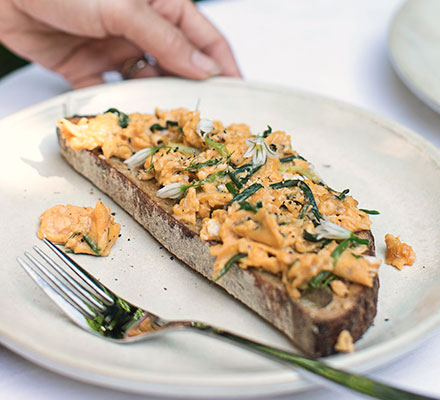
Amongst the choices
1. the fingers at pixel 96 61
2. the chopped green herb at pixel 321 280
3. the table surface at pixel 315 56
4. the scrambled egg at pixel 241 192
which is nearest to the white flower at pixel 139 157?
the scrambled egg at pixel 241 192

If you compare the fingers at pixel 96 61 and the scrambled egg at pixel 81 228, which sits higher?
the scrambled egg at pixel 81 228

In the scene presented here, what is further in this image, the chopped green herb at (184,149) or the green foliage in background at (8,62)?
the green foliage in background at (8,62)

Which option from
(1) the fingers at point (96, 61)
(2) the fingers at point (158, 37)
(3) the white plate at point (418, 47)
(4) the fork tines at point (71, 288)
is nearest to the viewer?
(4) the fork tines at point (71, 288)

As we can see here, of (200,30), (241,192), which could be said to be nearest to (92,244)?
(241,192)

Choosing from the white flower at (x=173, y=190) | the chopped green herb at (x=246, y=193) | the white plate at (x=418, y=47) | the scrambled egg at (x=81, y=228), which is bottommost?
the scrambled egg at (x=81, y=228)

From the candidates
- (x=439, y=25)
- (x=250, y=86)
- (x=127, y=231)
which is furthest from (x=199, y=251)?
(x=439, y=25)

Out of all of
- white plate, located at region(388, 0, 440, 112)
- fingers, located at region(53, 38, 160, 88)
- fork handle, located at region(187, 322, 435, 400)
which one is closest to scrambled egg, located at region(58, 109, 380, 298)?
fork handle, located at region(187, 322, 435, 400)

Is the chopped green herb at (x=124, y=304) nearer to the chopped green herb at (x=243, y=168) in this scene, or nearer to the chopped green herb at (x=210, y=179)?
the chopped green herb at (x=210, y=179)

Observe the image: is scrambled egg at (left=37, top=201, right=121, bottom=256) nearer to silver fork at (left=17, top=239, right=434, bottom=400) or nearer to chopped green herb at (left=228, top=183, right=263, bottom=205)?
silver fork at (left=17, top=239, right=434, bottom=400)
